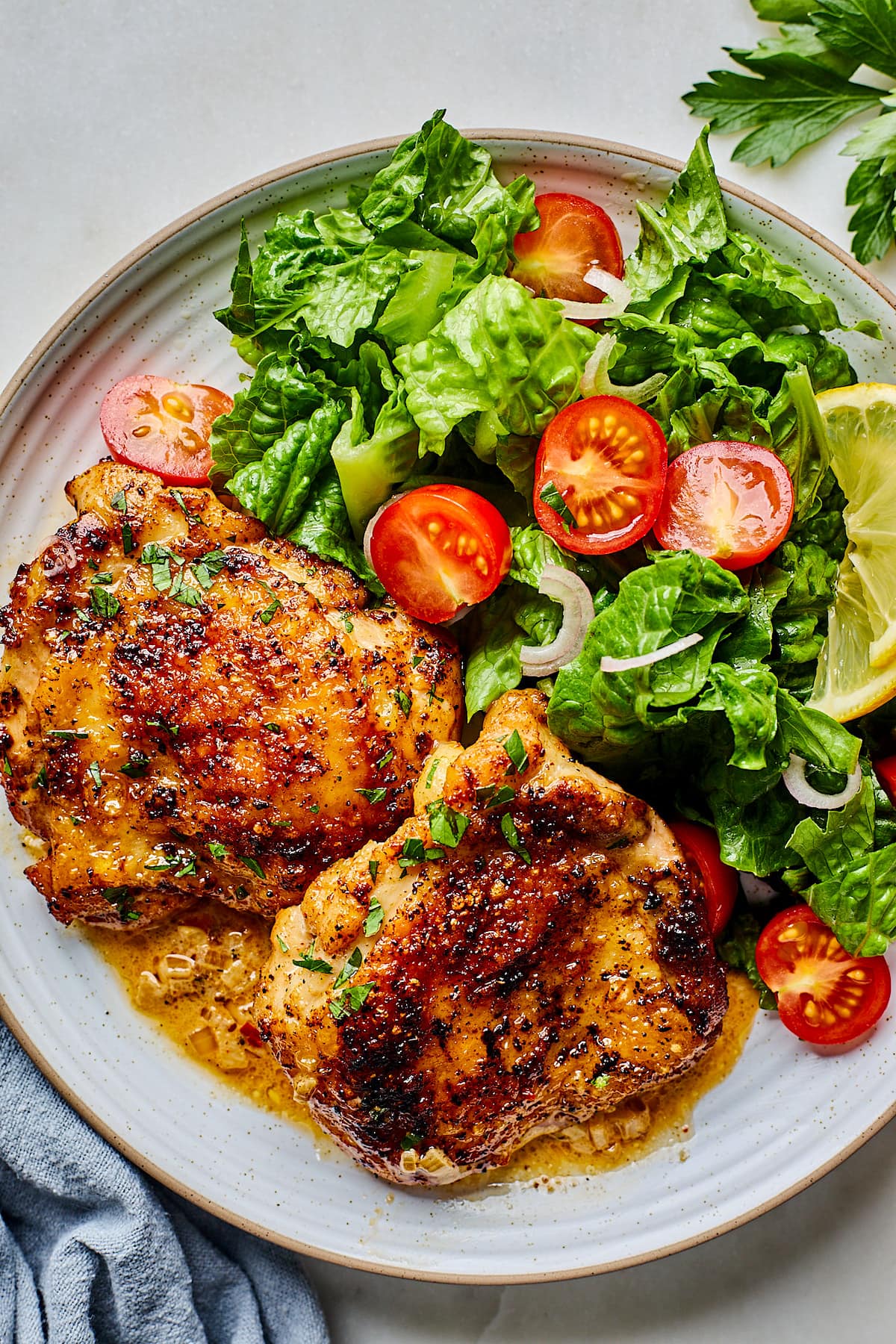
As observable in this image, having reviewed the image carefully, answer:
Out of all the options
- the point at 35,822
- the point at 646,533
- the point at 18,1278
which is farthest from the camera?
the point at 18,1278

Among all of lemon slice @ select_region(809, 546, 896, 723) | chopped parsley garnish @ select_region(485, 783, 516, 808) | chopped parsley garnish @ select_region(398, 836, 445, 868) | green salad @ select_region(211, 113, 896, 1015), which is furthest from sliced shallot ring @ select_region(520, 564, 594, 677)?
lemon slice @ select_region(809, 546, 896, 723)

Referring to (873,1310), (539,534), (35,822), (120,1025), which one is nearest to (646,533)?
(539,534)

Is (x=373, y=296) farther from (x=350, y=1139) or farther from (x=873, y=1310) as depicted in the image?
(x=873, y=1310)

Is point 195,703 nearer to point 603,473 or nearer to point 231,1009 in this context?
point 231,1009

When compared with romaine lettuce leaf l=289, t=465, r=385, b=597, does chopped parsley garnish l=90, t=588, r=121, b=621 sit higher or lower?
lower

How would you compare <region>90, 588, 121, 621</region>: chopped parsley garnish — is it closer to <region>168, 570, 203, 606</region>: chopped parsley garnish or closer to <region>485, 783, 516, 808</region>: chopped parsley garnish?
<region>168, 570, 203, 606</region>: chopped parsley garnish

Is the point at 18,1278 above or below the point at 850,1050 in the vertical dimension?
below

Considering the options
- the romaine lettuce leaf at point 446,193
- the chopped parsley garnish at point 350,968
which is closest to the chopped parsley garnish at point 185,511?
the romaine lettuce leaf at point 446,193
